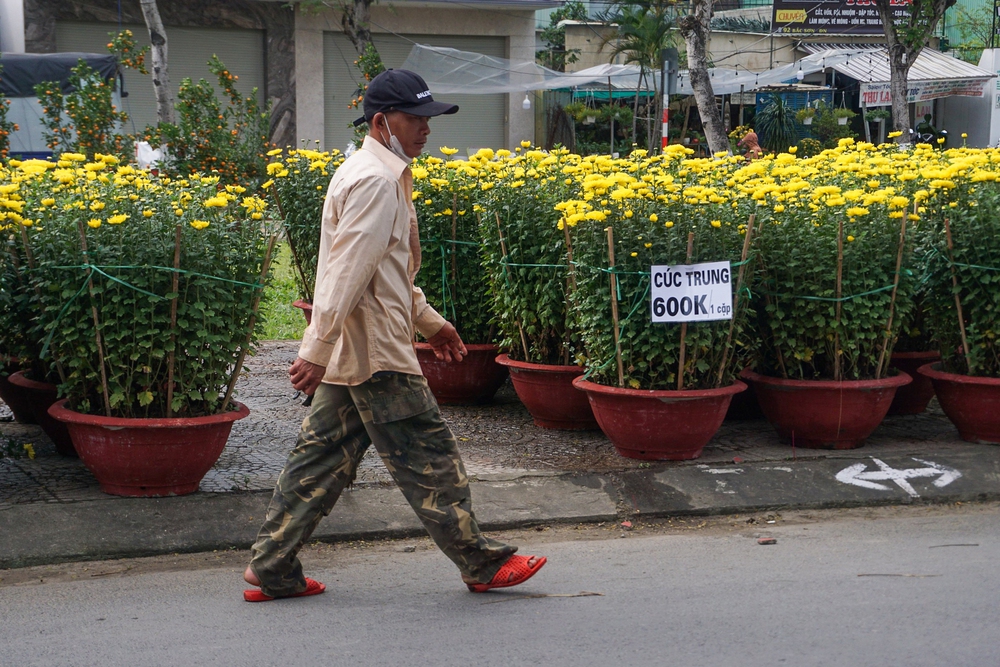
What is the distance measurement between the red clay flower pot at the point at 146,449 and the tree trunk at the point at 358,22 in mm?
16529

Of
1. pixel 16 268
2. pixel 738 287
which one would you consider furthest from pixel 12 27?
pixel 738 287

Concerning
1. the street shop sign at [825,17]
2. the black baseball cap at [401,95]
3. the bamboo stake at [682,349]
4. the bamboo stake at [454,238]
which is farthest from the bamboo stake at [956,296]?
the street shop sign at [825,17]

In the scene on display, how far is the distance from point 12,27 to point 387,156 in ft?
69.6

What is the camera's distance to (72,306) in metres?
5.20

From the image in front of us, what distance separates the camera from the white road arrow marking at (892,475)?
594 centimetres

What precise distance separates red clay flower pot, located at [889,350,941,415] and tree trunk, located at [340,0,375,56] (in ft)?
50.6

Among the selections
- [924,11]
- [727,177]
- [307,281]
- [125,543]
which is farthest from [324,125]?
[125,543]

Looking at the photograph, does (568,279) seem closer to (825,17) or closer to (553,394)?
(553,394)

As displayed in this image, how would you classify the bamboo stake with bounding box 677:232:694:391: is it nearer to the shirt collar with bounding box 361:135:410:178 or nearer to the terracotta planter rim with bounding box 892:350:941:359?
the terracotta planter rim with bounding box 892:350:941:359

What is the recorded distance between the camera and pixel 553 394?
6824 millimetres

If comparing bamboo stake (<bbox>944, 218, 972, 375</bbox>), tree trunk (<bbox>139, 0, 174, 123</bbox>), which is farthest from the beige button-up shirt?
tree trunk (<bbox>139, 0, 174, 123</bbox>)

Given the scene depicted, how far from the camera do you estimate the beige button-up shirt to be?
3.98 metres

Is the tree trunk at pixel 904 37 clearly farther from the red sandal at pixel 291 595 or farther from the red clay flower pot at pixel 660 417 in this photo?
the red sandal at pixel 291 595

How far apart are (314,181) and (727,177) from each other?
3.03 meters
